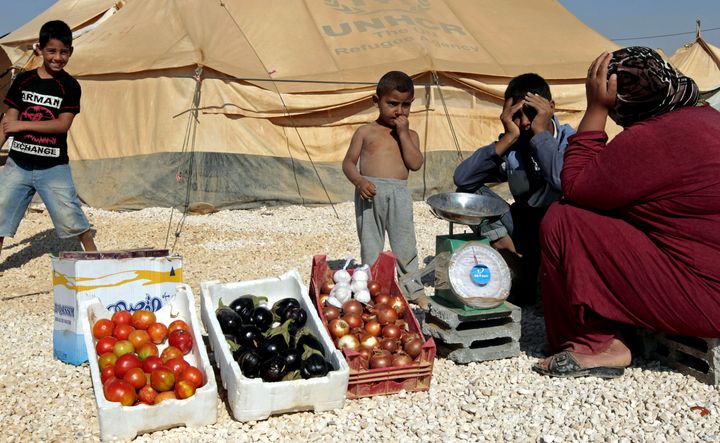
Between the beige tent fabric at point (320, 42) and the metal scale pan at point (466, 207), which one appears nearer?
the metal scale pan at point (466, 207)

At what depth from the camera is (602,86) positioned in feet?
12.1

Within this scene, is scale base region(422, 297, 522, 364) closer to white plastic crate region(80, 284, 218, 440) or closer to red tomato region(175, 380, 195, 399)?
white plastic crate region(80, 284, 218, 440)

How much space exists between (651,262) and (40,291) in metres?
4.51

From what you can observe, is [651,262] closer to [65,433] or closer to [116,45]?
[65,433]

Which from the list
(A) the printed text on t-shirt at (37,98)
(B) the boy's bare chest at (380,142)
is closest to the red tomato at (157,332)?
(B) the boy's bare chest at (380,142)

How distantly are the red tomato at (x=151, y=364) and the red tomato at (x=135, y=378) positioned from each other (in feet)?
0.31

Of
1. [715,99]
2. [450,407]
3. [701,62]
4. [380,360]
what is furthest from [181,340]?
[701,62]

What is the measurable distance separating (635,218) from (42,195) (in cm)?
437

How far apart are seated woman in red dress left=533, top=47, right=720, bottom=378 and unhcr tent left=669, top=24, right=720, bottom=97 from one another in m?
12.9

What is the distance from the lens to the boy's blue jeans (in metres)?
5.61

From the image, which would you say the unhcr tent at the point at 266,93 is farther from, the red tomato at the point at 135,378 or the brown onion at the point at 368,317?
the red tomato at the point at 135,378

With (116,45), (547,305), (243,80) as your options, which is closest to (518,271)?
(547,305)

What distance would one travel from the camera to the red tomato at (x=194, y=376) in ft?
11.2

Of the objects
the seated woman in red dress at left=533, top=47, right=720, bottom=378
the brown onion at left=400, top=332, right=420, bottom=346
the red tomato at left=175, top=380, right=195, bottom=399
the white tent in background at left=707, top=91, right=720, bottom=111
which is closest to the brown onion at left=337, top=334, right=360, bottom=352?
the brown onion at left=400, top=332, right=420, bottom=346
